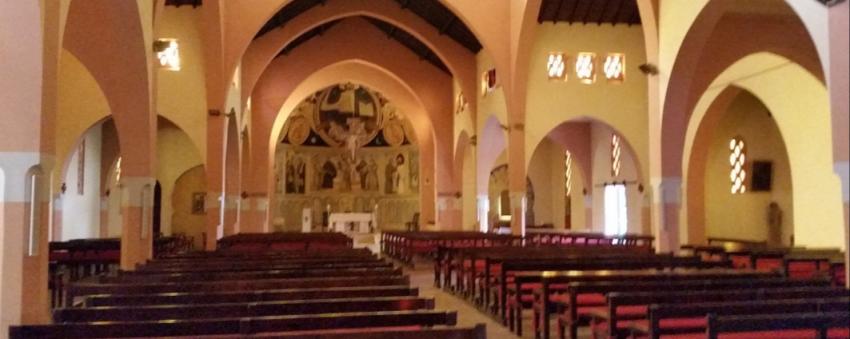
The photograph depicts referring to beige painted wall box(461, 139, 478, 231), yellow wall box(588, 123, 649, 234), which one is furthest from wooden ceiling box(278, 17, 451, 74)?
yellow wall box(588, 123, 649, 234)

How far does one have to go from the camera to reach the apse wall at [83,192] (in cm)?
2172

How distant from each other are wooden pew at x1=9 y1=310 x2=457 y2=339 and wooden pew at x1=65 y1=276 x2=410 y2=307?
6.92ft

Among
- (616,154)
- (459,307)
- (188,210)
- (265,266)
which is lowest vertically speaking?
(459,307)

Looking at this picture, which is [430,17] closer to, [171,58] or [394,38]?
[394,38]

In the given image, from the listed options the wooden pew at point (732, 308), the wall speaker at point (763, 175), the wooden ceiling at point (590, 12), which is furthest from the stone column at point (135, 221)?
the wall speaker at point (763, 175)

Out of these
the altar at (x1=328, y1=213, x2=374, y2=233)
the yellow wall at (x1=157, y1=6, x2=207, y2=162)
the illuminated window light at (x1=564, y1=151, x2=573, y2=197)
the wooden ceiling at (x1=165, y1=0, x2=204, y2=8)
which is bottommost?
the altar at (x1=328, y1=213, x2=374, y2=233)

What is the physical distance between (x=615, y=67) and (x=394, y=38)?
994cm

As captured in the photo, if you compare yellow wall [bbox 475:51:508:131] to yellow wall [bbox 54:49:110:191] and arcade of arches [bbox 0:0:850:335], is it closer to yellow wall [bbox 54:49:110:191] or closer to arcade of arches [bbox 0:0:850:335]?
arcade of arches [bbox 0:0:850:335]

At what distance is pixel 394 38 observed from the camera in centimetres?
2944

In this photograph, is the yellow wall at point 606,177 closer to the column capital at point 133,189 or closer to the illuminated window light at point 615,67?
the illuminated window light at point 615,67

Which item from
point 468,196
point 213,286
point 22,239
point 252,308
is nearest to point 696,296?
point 252,308

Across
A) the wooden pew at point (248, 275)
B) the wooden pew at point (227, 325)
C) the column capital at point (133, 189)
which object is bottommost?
the wooden pew at point (227, 325)

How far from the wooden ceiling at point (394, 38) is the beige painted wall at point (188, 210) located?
233 inches

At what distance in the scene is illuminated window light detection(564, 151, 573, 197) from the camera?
32056 millimetres
